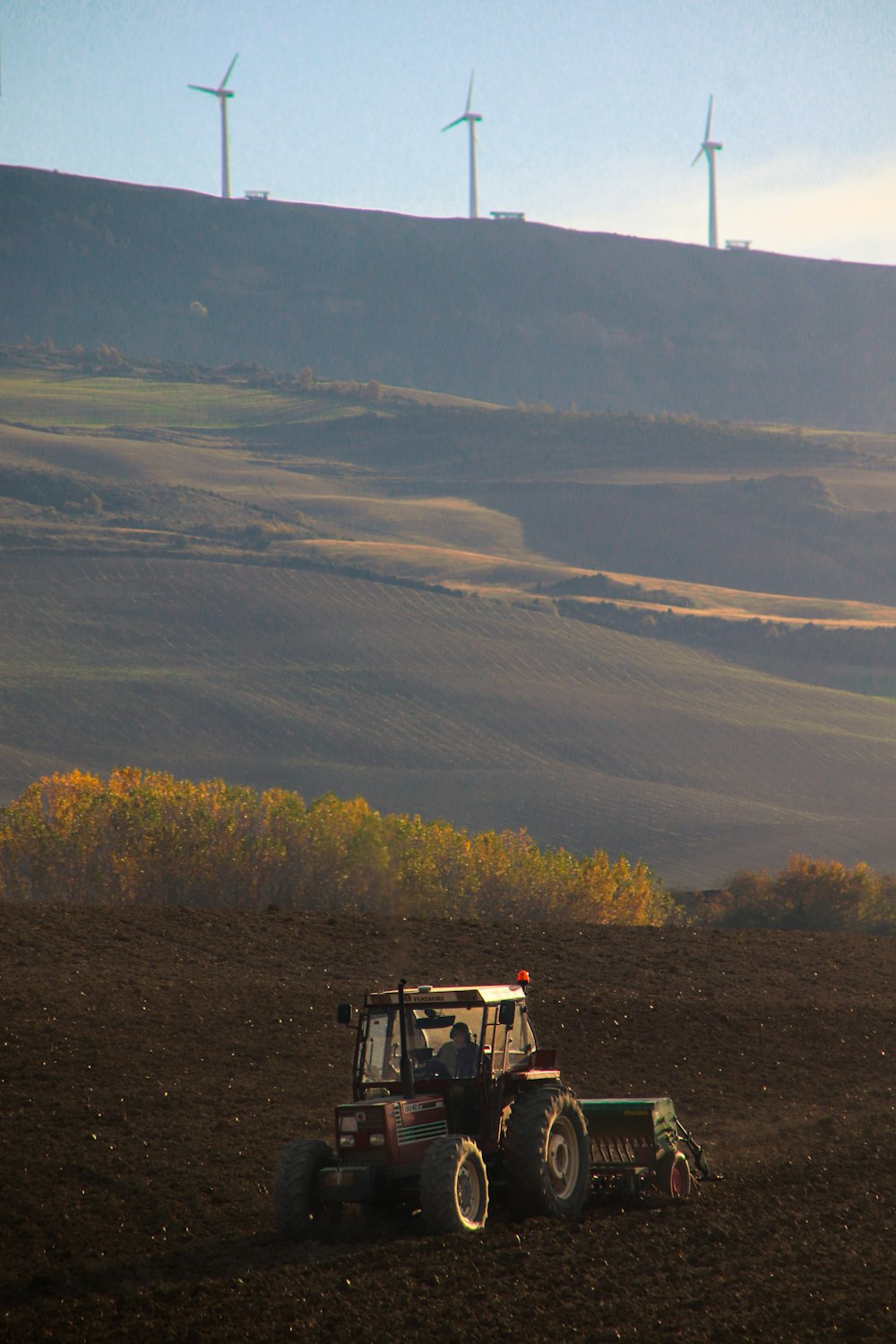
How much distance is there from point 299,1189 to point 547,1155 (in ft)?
7.50

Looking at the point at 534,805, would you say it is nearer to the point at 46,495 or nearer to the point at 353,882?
the point at 353,882

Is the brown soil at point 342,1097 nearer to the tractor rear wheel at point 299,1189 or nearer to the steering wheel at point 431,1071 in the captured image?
the tractor rear wheel at point 299,1189

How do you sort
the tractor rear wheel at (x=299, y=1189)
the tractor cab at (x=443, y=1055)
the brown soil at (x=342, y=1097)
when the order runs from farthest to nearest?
the tractor cab at (x=443, y=1055) < the tractor rear wheel at (x=299, y=1189) < the brown soil at (x=342, y=1097)

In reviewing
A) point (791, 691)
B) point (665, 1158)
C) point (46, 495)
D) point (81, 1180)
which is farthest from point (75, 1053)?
point (46, 495)

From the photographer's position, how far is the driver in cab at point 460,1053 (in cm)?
1329

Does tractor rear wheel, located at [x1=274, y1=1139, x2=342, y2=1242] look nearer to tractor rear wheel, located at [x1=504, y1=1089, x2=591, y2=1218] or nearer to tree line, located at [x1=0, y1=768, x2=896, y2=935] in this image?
tractor rear wheel, located at [x1=504, y1=1089, x2=591, y2=1218]

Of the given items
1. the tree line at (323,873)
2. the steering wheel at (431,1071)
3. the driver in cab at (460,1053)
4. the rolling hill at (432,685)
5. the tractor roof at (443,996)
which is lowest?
the tree line at (323,873)

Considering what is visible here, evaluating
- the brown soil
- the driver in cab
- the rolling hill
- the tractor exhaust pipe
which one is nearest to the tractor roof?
the tractor exhaust pipe

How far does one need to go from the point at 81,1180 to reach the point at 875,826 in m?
87.9

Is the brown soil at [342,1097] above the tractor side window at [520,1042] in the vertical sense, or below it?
below

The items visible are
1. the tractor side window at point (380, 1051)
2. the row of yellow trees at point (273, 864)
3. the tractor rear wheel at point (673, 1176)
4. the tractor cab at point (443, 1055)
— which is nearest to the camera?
the tractor cab at point (443, 1055)

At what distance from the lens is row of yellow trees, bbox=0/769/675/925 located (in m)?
47.6

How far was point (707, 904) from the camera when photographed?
55.6m

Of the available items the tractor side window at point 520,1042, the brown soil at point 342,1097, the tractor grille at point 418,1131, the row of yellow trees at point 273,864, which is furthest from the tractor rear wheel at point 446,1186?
the row of yellow trees at point 273,864
